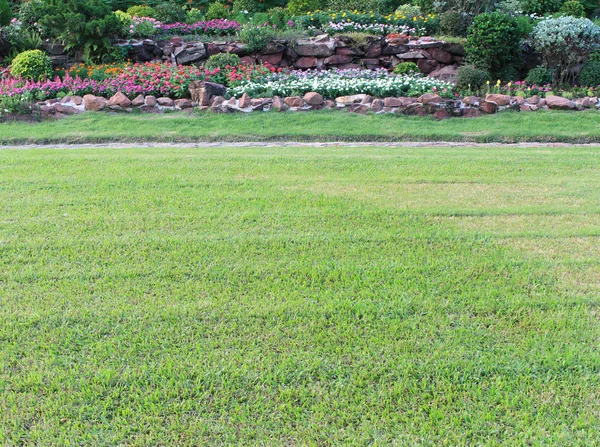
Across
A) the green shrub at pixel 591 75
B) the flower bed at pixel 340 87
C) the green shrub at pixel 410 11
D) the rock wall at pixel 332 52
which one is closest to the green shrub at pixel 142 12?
the rock wall at pixel 332 52

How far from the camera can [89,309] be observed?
2738 mm

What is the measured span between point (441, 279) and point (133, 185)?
276 centimetres

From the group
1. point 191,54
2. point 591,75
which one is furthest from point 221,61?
point 591,75

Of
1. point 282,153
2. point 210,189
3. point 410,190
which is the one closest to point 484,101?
point 282,153

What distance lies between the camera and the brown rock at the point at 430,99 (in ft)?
28.4

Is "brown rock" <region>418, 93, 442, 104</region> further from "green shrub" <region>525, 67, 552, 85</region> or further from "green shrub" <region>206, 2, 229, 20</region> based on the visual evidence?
"green shrub" <region>206, 2, 229, 20</region>

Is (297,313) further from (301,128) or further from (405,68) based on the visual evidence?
(405,68)

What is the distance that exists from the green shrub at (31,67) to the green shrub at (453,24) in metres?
8.06

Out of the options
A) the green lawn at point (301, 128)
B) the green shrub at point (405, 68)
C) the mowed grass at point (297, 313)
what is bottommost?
the mowed grass at point (297, 313)

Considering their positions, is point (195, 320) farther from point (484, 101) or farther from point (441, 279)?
point (484, 101)

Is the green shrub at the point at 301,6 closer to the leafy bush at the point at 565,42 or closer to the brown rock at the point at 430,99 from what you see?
the leafy bush at the point at 565,42

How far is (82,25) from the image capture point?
1073cm

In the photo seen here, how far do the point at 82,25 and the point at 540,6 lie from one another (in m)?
10.5

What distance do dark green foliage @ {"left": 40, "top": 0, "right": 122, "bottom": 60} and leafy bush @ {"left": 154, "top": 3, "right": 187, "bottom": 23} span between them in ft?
7.02
